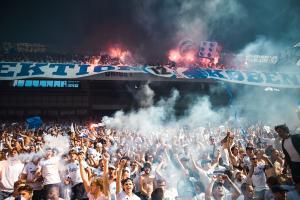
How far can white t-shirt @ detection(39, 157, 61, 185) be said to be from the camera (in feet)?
18.1

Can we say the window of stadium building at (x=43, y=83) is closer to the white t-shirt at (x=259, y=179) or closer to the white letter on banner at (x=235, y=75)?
the white letter on banner at (x=235, y=75)

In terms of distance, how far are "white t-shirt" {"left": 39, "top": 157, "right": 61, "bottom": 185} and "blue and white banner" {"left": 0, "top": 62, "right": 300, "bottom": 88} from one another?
53.8ft

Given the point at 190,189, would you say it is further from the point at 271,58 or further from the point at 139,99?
the point at 271,58

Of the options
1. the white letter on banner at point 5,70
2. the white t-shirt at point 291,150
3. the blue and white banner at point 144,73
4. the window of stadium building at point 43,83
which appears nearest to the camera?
the white t-shirt at point 291,150

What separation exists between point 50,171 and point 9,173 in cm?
80

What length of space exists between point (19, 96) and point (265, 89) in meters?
22.8

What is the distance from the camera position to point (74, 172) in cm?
578

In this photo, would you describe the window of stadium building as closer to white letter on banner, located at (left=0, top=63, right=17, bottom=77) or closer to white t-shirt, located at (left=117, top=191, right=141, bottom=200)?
white letter on banner, located at (left=0, top=63, right=17, bottom=77)

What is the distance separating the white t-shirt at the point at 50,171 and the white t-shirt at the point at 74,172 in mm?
255

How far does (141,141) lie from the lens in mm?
11906

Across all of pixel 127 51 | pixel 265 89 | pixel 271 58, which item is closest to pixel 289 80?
pixel 265 89

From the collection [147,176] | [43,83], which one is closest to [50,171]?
[147,176]

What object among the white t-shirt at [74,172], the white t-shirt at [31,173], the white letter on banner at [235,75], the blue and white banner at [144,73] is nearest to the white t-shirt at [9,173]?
the white t-shirt at [31,173]

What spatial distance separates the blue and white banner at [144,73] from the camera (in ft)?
68.4
